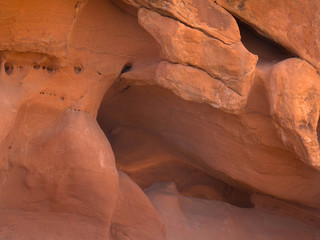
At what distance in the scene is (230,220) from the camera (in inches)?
107

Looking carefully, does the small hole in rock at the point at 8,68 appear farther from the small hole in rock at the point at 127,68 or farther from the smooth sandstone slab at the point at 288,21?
the smooth sandstone slab at the point at 288,21

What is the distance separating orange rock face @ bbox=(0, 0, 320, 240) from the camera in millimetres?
2014

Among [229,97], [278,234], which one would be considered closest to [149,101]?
[229,97]

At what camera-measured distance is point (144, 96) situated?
8.64 ft

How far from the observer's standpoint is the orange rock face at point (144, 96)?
6.61 feet

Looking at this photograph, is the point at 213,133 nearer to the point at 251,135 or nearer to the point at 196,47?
the point at 251,135

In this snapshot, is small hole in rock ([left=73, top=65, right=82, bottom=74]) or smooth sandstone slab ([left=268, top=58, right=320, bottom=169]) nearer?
smooth sandstone slab ([left=268, top=58, right=320, bottom=169])

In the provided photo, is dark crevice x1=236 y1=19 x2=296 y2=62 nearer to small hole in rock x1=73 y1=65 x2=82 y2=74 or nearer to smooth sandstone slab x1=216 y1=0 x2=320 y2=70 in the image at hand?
smooth sandstone slab x1=216 y1=0 x2=320 y2=70

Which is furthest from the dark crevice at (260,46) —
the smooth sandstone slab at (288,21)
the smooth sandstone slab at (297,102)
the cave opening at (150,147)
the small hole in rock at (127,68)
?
the small hole in rock at (127,68)

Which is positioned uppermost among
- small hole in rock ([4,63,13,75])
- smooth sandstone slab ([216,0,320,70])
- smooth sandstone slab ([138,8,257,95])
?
smooth sandstone slab ([216,0,320,70])

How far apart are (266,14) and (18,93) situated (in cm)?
134

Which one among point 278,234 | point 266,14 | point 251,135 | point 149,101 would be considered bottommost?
point 278,234

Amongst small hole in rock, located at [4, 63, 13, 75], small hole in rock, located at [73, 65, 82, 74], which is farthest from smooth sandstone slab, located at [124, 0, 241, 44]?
small hole in rock, located at [4, 63, 13, 75]

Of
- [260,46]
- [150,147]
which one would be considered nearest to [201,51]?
[260,46]
